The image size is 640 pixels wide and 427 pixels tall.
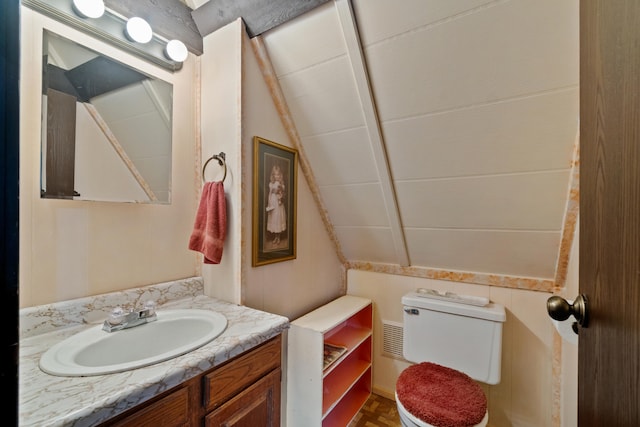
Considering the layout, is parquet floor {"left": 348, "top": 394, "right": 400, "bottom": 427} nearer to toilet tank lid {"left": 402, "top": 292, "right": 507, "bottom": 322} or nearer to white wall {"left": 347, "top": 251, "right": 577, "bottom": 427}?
white wall {"left": 347, "top": 251, "right": 577, "bottom": 427}

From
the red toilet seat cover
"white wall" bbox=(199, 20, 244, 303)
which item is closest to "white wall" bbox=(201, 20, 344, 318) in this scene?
"white wall" bbox=(199, 20, 244, 303)

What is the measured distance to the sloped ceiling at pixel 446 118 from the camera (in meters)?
1.02

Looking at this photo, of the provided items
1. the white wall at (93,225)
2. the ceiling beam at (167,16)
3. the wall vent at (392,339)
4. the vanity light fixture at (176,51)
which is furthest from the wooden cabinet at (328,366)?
the ceiling beam at (167,16)

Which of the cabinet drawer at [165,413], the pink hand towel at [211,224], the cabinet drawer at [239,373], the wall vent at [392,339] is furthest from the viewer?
the wall vent at [392,339]

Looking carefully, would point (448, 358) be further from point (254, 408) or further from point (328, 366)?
point (254, 408)

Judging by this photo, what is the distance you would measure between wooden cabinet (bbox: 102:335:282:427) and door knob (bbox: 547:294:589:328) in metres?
0.91

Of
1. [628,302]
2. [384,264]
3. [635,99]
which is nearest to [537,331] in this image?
[384,264]

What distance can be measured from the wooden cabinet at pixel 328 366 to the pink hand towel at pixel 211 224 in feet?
2.01

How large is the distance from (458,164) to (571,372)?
1120mm

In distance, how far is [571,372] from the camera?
130 cm

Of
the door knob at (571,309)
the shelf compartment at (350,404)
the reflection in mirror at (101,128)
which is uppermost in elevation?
the reflection in mirror at (101,128)

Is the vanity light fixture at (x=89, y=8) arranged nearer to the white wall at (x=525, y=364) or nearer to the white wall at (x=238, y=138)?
the white wall at (x=238, y=138)

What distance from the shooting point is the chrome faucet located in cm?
99

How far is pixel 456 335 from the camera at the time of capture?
1.56 metres
